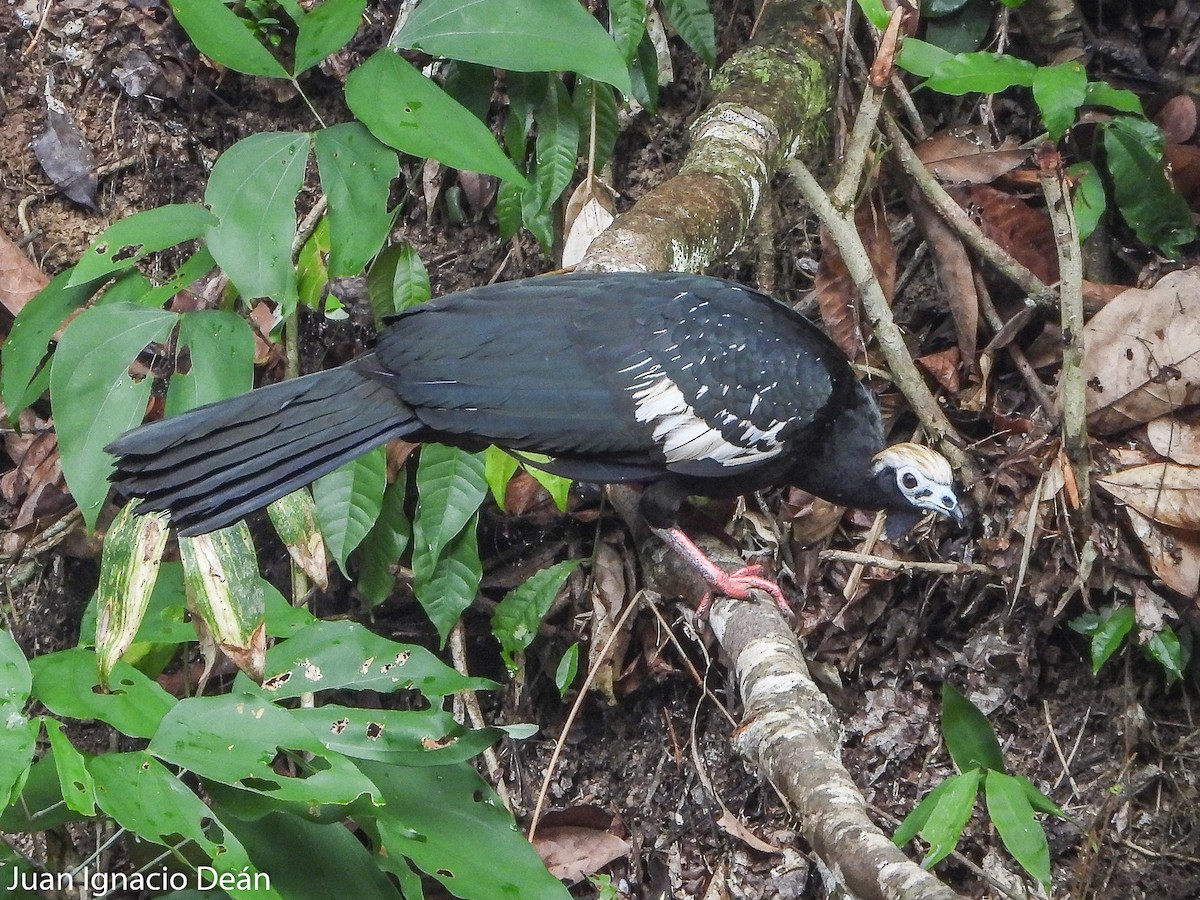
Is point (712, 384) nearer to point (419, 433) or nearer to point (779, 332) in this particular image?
→ point (779, 332)

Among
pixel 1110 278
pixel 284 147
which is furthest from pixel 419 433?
pixel 1110 278

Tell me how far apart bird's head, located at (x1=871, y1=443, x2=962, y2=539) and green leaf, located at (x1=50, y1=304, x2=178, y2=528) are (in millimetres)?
1945

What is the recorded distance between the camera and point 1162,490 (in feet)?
9.37

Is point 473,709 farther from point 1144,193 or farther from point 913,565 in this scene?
point 1144,193

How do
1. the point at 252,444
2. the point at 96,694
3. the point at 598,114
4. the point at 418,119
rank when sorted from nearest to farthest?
the point at 96,694
the point at 252,444
the point at 418,119
the point at 598,114

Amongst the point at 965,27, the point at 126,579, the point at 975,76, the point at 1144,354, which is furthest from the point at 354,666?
the point at 965,27

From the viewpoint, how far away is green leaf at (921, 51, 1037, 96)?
9.25 ft

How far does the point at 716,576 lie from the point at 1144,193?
6.05ft

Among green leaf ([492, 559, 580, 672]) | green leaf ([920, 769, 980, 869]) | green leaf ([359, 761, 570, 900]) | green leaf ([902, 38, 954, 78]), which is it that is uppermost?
green leaf ([902, 38, 954, 78])

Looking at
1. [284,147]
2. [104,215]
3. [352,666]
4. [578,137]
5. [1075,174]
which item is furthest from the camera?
[104,215]

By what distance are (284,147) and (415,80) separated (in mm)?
370

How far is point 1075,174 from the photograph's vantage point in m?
3.21

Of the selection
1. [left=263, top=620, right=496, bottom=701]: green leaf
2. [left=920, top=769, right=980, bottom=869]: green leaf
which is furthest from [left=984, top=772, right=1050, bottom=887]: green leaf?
[left=263, top=620, right=496, bottom=701]: green leaf

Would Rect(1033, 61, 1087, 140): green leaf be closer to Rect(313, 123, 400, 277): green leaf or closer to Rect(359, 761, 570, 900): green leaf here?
Rect(313, 123, 400, 277): green leaf
